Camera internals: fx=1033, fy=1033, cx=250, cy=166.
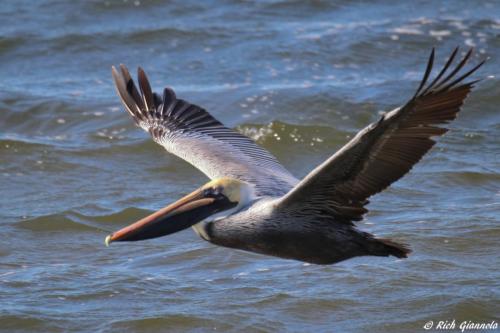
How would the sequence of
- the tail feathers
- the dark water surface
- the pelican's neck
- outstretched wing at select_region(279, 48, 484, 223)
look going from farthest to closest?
the dark water surface
the pelican's neck
the tail feathers
outstretched wing at select_region(279, 48, 484, 223)

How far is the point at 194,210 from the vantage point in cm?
607

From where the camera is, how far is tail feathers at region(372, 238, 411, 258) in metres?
5.94

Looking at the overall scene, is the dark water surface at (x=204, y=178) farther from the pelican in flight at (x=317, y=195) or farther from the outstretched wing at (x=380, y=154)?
the outstretched wing at (x=380, y=154)

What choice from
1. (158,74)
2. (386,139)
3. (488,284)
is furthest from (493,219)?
(158,74)

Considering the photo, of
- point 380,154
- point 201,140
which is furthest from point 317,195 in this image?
point 201,140

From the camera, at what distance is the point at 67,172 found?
383 inches

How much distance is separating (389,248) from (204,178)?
12.1ft

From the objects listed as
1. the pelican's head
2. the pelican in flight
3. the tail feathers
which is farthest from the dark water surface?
the pelican's head

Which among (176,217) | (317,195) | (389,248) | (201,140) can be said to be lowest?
(389,248)

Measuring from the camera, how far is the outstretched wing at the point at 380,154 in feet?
17.1

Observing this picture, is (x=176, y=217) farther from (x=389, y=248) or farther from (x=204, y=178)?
(x=204, y=178)

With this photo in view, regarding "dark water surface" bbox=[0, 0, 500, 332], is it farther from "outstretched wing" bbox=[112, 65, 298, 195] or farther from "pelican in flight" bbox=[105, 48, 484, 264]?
"outstretched wing" bbox=[112, 65, 298, 195]

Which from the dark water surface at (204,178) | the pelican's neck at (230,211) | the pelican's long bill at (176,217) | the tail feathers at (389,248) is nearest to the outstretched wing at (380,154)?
the tail feathers at (389,248)

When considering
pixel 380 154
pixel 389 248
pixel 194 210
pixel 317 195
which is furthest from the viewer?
pixel 194 210
